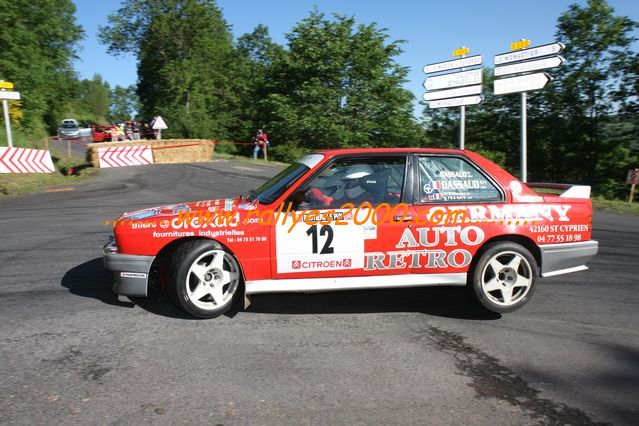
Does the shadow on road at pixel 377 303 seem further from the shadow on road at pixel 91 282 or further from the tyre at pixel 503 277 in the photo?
the shadow on road at pixel 91 282

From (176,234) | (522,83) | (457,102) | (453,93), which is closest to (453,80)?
(453,93)

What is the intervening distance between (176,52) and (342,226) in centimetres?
4761

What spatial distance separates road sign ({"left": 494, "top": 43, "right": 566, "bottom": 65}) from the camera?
1390 cm

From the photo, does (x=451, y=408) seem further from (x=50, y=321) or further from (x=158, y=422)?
(x=50, y=321)

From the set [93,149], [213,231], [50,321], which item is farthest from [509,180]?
[93,149]

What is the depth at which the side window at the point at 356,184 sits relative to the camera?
177 inches

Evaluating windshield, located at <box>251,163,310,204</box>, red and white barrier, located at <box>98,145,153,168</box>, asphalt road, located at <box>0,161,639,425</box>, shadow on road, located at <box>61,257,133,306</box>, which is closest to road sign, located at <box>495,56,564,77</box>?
asphalt road, located at <box>0,161,639,425</box>

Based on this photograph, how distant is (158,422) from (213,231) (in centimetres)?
188

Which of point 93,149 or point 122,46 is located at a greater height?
point 122,46

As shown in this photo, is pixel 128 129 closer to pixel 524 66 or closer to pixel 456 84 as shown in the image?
pixel 456 84

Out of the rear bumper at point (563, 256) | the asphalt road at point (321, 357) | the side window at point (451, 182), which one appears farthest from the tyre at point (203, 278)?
the rear bumper at point (563, 256)

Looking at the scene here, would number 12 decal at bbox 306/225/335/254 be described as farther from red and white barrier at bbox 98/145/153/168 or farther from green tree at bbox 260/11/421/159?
green tree at bbox 260/11/421/159

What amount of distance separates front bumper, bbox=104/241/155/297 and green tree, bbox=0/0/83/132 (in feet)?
115

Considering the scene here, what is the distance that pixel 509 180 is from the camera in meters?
4.71
